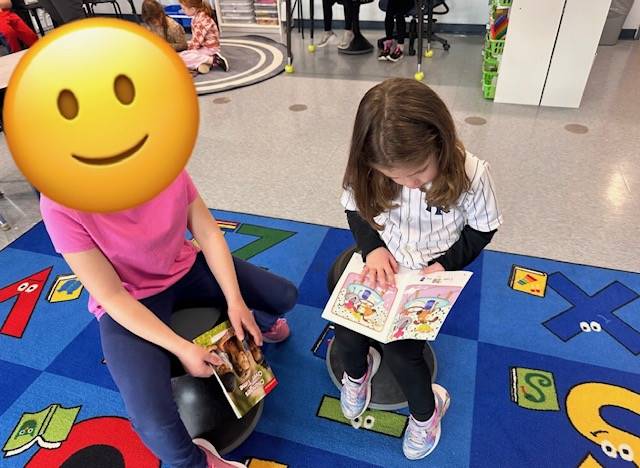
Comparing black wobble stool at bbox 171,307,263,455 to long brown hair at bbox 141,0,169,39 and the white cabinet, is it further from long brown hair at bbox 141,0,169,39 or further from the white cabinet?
long brown hair at bbox 141,0,169,39

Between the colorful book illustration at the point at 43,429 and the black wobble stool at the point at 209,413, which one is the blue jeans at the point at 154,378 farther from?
the colorful book illustration at the point at 43,429

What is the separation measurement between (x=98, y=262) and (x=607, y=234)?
1680 mm

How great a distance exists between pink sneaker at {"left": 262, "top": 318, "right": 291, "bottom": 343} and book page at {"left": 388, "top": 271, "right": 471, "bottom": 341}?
1.44ft

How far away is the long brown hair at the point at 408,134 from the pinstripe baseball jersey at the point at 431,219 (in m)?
0.05

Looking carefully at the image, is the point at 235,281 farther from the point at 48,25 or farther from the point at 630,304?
the point at 48,25

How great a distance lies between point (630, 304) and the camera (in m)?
1.40

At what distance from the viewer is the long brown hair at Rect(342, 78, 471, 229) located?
788 mm

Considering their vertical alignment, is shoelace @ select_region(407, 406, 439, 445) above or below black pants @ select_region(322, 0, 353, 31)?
below

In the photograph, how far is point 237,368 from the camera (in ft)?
3.28

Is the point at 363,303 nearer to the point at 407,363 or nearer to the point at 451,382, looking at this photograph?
the point at 407,363

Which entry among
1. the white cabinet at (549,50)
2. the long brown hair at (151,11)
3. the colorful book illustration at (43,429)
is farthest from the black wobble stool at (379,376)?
the long brown hair at (151,11)

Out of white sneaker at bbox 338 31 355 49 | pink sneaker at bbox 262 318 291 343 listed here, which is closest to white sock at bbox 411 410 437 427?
pink sneaker at bbox 262 318 291 343
